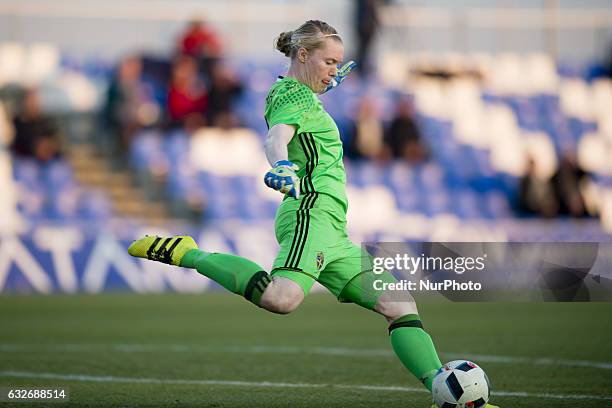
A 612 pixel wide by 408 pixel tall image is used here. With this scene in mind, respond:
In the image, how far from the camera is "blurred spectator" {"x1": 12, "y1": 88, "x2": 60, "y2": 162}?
17562 mm

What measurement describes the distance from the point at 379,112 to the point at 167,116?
4242mm

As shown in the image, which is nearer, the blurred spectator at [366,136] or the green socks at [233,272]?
the green socks at [233,272]

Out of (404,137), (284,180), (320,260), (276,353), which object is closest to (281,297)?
(320,260)

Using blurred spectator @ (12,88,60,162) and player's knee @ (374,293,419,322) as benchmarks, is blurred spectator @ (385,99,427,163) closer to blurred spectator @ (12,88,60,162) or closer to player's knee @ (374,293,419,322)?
blurred spectator @ (12,88,60,162)

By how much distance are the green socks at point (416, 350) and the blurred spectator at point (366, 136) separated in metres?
13.8

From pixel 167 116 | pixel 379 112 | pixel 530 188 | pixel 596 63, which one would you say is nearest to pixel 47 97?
pixel 167 116

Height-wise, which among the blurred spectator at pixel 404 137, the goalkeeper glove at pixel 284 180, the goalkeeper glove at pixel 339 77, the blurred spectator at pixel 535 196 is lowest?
the blurred spectator at pixel 535 196

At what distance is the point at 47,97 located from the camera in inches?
781

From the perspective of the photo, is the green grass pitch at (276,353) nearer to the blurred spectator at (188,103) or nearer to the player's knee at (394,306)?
the player's knee at (394,306)

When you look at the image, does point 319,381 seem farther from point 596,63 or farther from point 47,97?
point 596,63

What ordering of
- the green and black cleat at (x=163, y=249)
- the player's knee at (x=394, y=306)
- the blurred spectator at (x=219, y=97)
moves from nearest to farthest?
the player's knee at (x=394, y=306) → the green and black cleat at (x=163, y=249) → the blurred spectator at (x=219, y=97)

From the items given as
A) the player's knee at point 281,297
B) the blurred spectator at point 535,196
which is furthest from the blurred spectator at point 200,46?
the player's knee at point 281,297

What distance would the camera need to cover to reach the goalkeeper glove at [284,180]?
5.16 meters

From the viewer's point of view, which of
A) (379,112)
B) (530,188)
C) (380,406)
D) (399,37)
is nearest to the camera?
(380,406)
